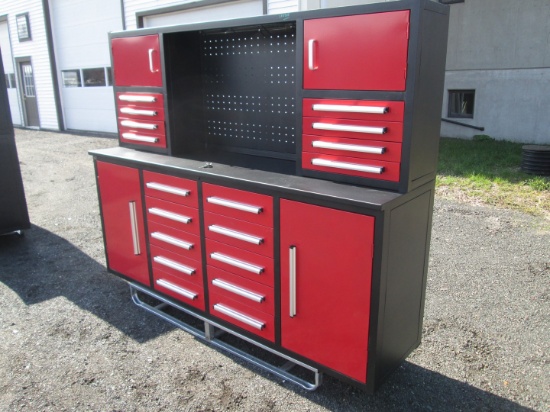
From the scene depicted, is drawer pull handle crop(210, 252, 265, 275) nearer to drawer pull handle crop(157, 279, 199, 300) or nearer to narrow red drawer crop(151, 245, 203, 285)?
narrow red drawer crop(151, 245, 203, 285)

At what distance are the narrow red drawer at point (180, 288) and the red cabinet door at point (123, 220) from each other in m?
0.14

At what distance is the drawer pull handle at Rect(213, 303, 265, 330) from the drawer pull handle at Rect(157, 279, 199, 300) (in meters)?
0.20

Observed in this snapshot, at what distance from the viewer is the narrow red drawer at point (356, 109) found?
190 cm

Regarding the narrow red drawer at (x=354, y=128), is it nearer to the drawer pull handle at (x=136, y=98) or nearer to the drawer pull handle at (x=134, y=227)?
the drawer pull handle at (x=136, y=98)

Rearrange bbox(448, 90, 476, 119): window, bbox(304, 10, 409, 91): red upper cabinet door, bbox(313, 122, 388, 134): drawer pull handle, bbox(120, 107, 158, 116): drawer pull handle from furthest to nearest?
bbox(448, 90, 476, 119): window → bbox(120, 107, 158, 116): drawer pull handle → bbox(313, 122, 388, 134): drawer pull handle → bbox(304, 10, 409, 91): red upper cabinet door

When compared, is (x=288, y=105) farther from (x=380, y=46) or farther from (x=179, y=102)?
(x=380, y=46)

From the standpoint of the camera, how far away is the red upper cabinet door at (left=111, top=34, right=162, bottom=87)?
2816mm

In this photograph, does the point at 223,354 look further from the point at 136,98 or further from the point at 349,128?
the point at 136,98

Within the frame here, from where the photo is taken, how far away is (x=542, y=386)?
2305mm

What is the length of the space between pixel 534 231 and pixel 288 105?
2.91 metres

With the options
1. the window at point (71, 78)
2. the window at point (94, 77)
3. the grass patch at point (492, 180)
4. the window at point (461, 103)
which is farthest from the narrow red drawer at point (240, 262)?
the window at point (71, 78)

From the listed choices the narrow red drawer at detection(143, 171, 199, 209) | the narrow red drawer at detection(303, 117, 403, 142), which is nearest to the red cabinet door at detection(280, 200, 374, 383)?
the narrow red drawer at detection(303, 117, 403, 142)

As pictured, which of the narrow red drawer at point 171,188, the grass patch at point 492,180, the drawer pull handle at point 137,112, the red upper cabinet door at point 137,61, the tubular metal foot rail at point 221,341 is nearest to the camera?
the tubular metal foot rail at point 221,341

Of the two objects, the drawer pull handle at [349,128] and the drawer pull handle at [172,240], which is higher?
the drawer pull handle at [349,128]
